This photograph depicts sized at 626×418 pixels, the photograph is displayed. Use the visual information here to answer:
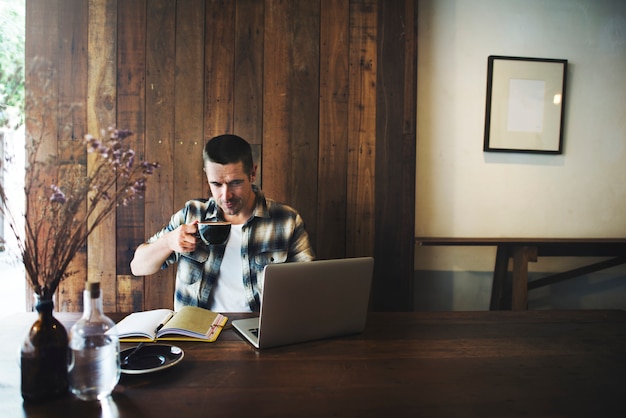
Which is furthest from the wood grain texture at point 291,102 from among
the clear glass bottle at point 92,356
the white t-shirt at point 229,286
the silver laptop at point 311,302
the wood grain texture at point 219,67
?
the clear glass bottle at point 92,356

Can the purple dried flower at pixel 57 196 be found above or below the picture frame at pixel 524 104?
below

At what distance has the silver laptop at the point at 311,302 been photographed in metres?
1.08

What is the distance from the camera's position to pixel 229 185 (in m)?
1.75

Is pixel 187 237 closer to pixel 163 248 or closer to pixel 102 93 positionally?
pixel 163 248

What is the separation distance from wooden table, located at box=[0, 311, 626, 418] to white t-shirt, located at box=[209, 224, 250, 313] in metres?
0.57

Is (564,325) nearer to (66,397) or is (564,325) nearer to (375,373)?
(375,373)

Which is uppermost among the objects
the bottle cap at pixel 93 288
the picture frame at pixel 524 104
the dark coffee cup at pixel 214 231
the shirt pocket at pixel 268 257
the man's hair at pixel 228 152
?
the picture frame at pixel 524 104

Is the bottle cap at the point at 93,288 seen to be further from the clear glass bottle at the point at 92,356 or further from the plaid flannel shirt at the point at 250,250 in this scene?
the plaid flannel shirt at the point at 250,250

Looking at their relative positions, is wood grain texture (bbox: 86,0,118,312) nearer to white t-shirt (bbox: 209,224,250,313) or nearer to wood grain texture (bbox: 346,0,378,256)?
white t-shirt (bbox: 209,224,250,313)

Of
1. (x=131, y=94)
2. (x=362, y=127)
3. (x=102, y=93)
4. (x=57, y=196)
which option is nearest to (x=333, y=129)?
(x=362, y=127)

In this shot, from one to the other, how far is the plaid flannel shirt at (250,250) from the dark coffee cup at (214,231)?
1.56 feet

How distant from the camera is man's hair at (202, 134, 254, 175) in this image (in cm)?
174

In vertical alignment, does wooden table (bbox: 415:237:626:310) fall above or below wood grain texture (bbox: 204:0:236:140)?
below

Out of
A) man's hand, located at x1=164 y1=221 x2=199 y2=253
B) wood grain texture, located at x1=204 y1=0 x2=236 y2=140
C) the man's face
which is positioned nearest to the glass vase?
man's hand, located at x1=164 y1=221 x2=199 y2=253
